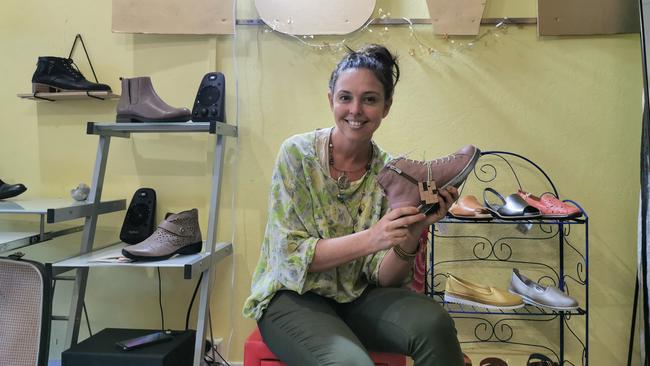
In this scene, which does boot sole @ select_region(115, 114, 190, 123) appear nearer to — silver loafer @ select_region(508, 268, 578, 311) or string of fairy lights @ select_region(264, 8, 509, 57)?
string of fairy lights @ select_region(264, 8, 509, 57)

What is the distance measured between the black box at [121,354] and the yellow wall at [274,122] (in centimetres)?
37

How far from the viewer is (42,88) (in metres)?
1.71

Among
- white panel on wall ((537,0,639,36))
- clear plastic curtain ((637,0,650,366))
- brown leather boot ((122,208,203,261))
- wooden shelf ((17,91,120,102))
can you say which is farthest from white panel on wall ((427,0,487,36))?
wooden shelf ((17,91,120,102))

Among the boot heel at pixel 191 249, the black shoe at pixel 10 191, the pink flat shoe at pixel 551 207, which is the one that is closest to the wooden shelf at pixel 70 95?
the black shoe at pixel 10 191

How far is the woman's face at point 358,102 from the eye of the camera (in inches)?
40.9

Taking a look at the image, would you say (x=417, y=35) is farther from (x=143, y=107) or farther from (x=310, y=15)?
(x=143, y=107)

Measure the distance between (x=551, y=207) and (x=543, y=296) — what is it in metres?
0.29

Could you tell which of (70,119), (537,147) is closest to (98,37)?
(70,119)

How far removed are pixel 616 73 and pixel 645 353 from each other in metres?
1.00

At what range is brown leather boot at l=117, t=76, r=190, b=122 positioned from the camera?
150 cm

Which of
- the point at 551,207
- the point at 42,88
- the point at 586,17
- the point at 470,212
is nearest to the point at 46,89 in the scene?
the point at 42,88

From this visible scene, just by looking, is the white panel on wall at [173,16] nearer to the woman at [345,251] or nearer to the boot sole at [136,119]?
the boot sole at [136,119]

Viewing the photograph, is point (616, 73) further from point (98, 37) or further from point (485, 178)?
point (98, 37)

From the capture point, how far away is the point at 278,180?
110cm
